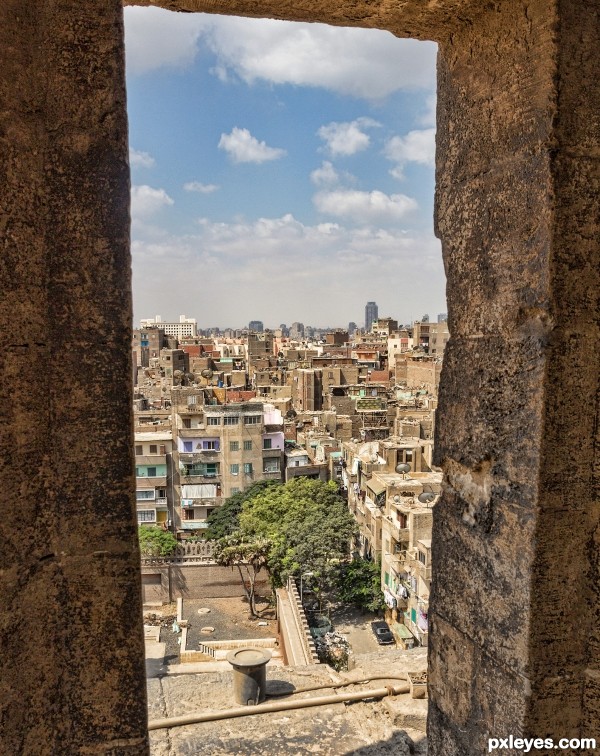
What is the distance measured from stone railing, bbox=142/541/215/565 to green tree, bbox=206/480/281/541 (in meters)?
0.92

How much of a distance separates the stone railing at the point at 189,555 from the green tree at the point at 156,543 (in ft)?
0.65

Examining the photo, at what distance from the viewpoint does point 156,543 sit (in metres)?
24.9

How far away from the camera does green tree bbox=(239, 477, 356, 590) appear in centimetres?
2192

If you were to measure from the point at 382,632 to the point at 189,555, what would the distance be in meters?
8.19

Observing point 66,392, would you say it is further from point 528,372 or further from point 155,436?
point 155,436

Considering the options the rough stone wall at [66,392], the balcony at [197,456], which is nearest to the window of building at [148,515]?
the balcony at [197,456]

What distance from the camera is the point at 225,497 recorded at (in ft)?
94.7

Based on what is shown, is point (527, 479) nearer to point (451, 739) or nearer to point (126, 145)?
point (451, 739)

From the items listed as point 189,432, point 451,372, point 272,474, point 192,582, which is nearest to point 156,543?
point 192,582

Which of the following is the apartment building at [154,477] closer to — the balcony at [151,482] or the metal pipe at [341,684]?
the balcony at [151,482]

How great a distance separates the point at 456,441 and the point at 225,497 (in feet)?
88.3

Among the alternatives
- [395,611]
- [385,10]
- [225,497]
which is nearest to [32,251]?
[385,10]

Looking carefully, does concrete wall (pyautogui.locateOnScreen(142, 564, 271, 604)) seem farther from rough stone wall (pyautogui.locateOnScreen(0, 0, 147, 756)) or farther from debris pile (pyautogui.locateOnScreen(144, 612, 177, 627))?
rough stone wall (pyautogui.locateOnScreen(0, 0, 147, 756))

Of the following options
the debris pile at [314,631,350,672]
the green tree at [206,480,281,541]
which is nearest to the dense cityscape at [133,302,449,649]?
the green tree at [206,480,281,541]
